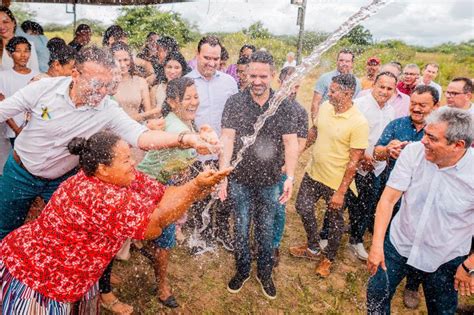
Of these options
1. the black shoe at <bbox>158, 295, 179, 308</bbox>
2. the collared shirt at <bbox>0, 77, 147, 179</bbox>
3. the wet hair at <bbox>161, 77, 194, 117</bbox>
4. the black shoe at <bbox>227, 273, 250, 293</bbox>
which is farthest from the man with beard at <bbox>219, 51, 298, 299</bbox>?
the collared shirt at <bbox>0, 77, 147, 179</bbox>

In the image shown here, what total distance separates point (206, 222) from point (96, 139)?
105 inches

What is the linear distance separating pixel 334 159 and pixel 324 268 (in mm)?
1210

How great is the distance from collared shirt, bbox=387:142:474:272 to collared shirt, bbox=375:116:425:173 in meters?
0.94

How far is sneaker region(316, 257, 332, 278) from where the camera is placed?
4.19 meters

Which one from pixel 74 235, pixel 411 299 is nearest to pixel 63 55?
pixel 74 235

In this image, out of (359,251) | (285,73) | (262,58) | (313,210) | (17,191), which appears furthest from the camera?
(285,73)

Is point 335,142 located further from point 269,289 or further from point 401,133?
point 269,289

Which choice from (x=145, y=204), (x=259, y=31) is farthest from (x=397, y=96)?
(x=259, y=31)

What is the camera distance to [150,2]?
26.2 ft

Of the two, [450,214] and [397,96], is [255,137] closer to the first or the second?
[450,214]

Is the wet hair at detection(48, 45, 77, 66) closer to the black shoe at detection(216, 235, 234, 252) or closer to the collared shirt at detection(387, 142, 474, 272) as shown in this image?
the black shoe at detection(216, 235, 234, 252)

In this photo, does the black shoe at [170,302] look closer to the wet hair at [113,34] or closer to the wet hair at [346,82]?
the wet hair at [346,82]

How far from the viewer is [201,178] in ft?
6.94

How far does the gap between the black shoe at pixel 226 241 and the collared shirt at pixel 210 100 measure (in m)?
1.05
